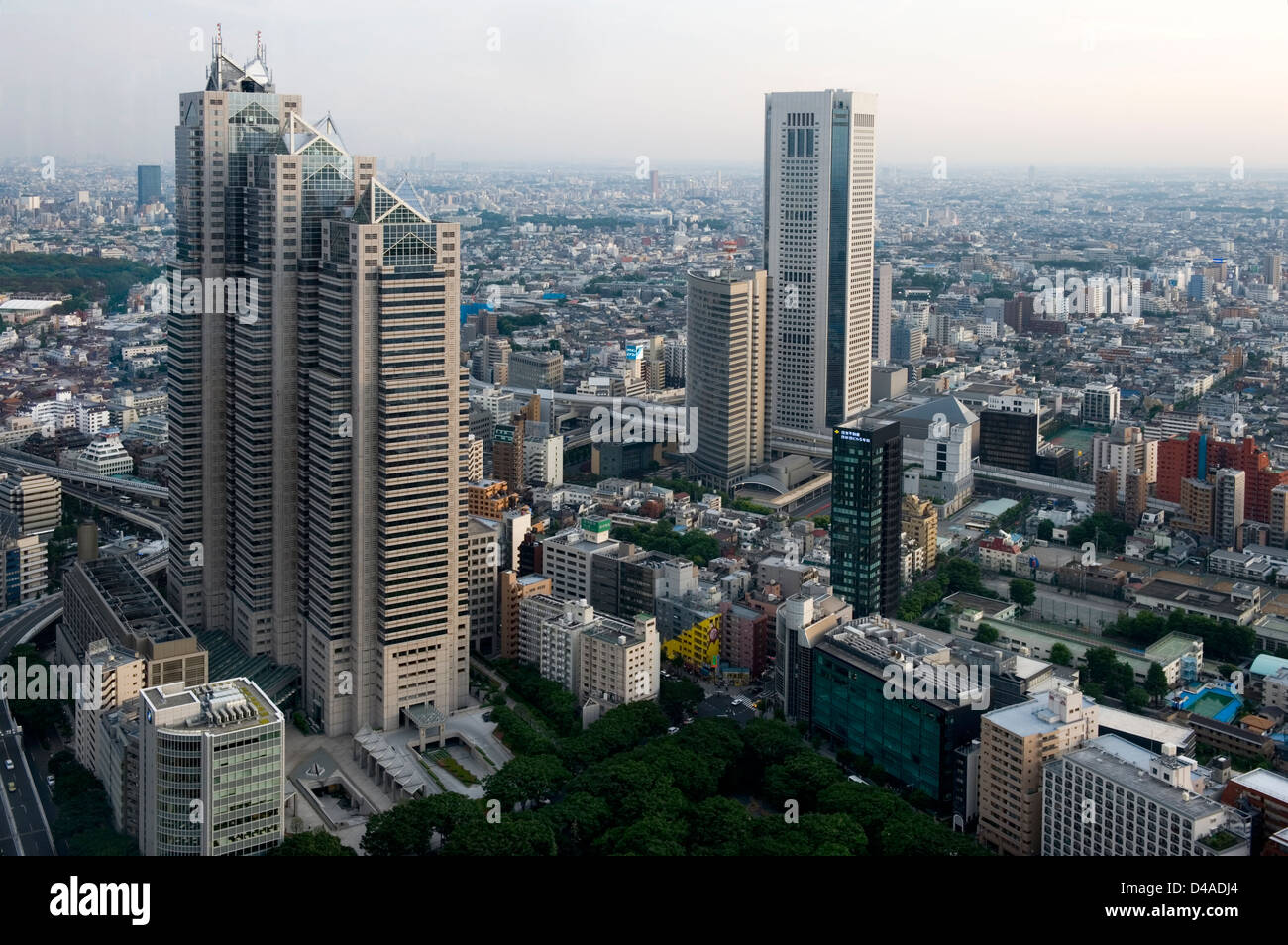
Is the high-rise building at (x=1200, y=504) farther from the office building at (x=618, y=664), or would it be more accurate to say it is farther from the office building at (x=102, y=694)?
the office building at (x=102, y=694)

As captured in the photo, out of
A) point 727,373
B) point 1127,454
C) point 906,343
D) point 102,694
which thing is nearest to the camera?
point 102,694

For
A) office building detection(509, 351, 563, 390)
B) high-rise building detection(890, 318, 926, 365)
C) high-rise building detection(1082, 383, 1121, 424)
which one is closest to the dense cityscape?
high-rise building detection(1082, 383, 1121, 424)

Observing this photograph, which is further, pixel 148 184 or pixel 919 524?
pixel 148 184

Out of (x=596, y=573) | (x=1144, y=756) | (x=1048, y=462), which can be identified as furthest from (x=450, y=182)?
(x=1144, y=756)

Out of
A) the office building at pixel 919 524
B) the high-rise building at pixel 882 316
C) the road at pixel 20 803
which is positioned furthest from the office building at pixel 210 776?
the high-rise building at pixel 882 316

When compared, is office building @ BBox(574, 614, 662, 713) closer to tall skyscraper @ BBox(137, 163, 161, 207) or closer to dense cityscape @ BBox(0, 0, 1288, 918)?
dense cityscape @ BBox(0, 0, 1288, 918)

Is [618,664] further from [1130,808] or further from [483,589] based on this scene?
[1130,808]

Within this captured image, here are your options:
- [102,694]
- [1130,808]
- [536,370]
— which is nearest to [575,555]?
[102,694]

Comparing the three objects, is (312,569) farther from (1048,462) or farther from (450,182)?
(450,182)
